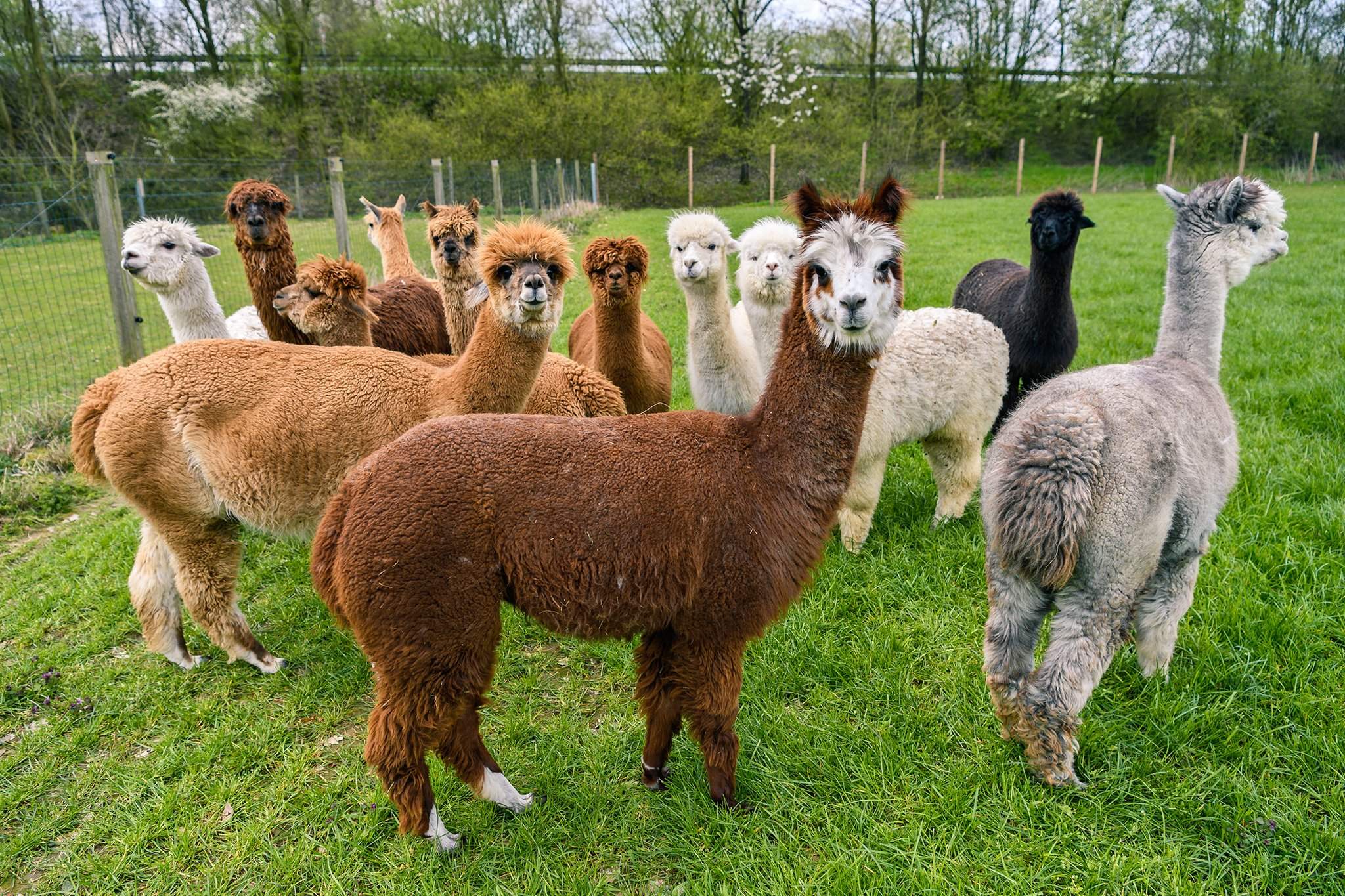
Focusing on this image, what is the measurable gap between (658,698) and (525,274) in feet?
6.64

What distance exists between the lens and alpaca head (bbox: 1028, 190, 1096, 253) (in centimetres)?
505

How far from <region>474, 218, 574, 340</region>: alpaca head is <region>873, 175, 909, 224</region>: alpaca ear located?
1.61m

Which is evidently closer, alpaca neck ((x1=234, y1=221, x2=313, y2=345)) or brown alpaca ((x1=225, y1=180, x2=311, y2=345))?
brown alpaca ((x1=225, y1=180, x2=311, y2=345))

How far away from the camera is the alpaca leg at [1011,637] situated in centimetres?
258

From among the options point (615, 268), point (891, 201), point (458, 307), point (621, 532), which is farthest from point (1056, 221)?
point (621, 532)

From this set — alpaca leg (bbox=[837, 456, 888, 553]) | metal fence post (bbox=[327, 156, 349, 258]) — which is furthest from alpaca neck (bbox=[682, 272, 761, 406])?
metal fence post (bbox=[327, 156, 349, 258])

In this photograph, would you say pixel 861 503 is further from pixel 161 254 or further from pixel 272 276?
pixel 161 254

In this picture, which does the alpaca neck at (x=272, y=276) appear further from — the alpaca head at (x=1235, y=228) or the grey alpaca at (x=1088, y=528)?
the alpaca head at (x=1235, y=228)

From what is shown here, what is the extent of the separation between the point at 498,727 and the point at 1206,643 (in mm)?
2994

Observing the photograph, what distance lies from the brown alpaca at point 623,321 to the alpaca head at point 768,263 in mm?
683

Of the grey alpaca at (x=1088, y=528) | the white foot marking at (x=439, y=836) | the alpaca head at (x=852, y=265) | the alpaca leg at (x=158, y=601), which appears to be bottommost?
the white foot marking at (x=439, y=836)

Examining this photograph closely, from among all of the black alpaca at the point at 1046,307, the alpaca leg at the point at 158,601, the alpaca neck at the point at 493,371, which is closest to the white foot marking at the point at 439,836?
the alpaca neck at the point at 493,371

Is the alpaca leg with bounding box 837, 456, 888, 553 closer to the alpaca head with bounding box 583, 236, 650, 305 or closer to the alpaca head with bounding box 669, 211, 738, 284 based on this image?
the alpaca head with bounding box 669, 211, 738, 284

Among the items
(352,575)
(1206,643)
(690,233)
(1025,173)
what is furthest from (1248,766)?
(1025,173)
